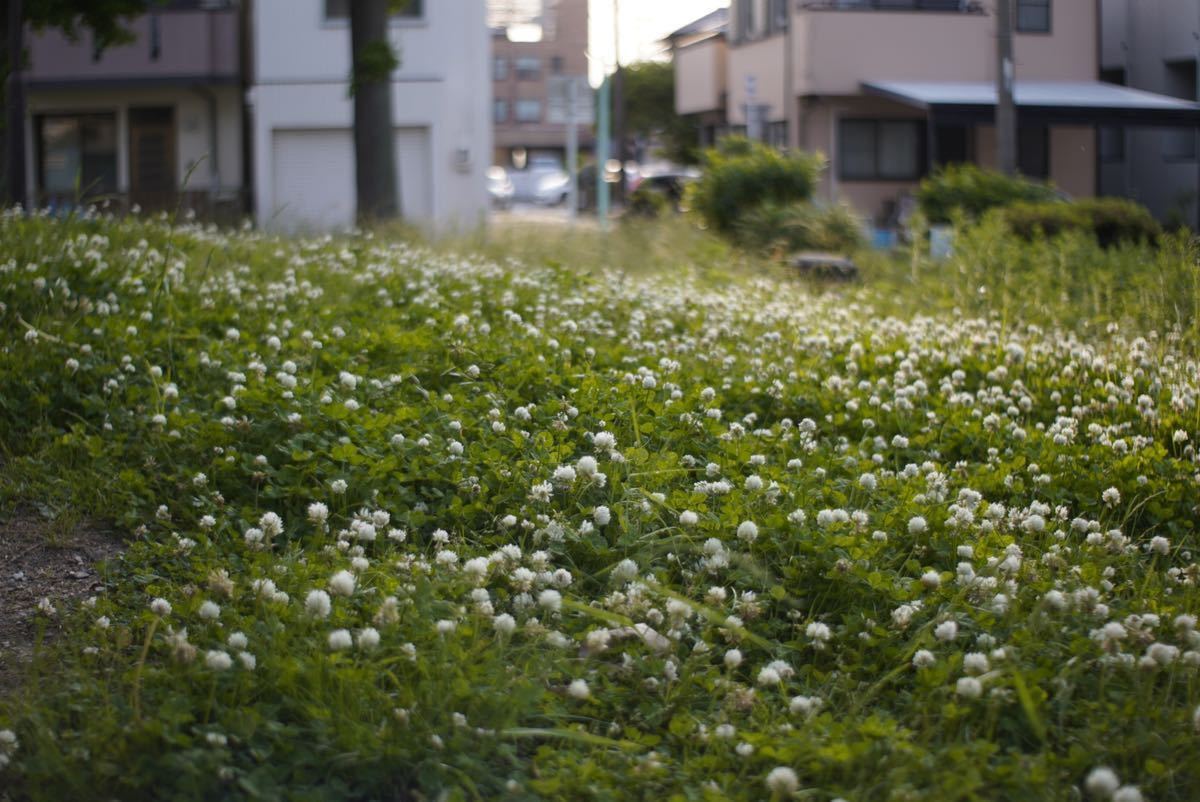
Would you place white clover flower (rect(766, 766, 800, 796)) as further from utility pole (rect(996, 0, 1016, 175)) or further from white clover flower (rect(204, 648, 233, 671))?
utility pole (rect(996, 0, 1016, 175))

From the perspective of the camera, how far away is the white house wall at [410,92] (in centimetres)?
2923

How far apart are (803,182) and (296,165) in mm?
12531

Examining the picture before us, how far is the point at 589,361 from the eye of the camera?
22.8ft

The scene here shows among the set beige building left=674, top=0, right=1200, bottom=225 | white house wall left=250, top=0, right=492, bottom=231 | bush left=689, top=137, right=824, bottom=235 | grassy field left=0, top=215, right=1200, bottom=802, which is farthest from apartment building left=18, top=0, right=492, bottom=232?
grassy field left=0, top=215, right=1200, bottom=802

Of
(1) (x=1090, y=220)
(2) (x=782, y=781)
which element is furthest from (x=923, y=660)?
(1) (x=1090, y=220)

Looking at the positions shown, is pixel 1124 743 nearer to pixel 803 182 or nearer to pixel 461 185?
pixel 803 182

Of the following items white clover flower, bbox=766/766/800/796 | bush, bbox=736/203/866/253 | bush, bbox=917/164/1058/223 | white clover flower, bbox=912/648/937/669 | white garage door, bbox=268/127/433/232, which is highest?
white garage door, bbox=268/127/433/232

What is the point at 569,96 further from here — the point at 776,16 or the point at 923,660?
the point at 923,660

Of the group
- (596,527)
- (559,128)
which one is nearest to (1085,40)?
(596,527)

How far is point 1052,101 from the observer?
1201 inches

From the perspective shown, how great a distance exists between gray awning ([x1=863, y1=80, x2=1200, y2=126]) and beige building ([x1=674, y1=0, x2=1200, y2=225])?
0.16 ft

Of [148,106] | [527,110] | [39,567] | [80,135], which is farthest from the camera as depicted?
[527,110]

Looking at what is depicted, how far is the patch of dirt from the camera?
4441 millimetres

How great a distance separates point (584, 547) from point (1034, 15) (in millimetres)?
31303
